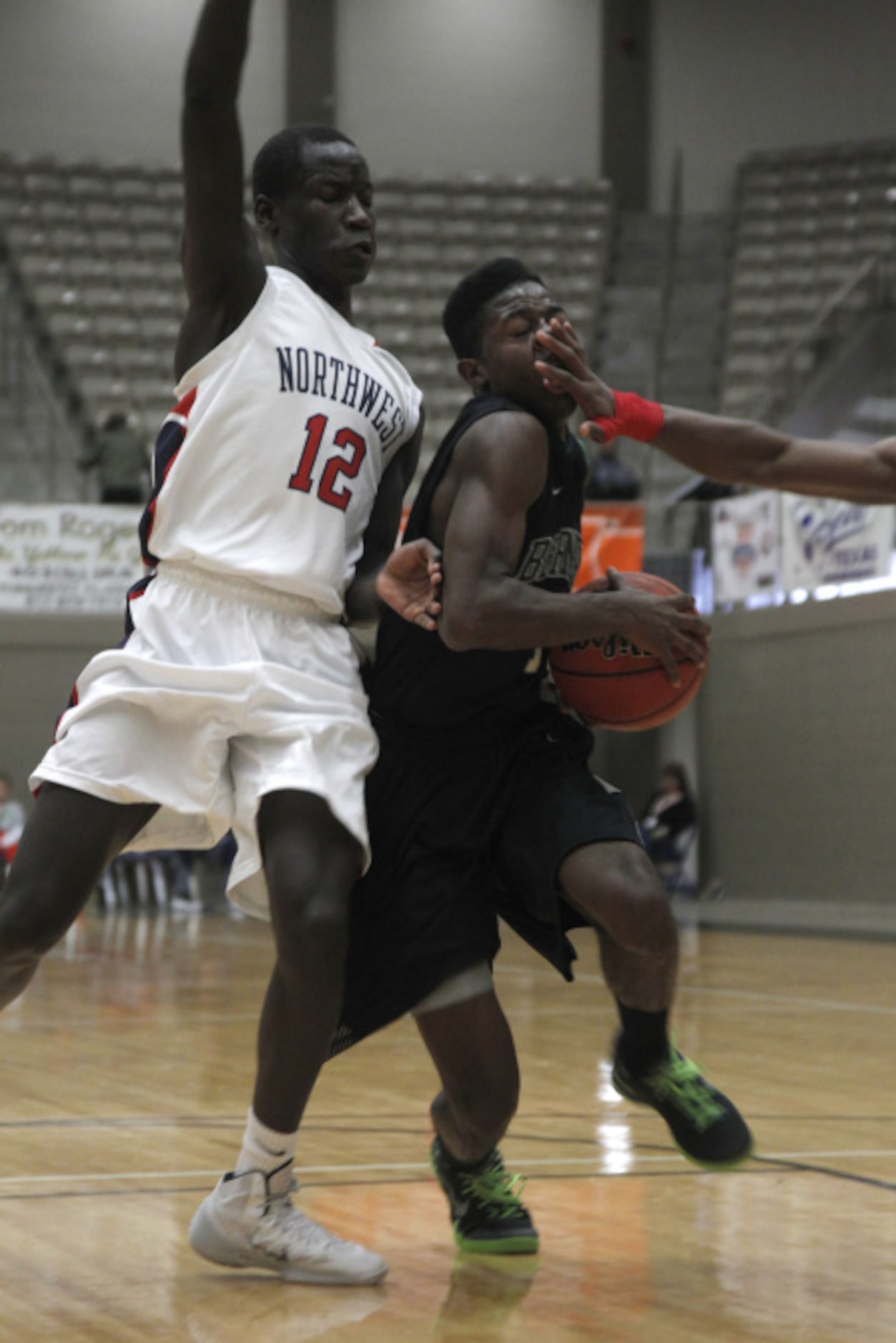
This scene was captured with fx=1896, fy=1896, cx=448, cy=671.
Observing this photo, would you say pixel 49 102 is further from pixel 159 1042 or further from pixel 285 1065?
pixel 285 1065

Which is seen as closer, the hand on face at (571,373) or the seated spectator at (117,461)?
the hand on face at (571,373)

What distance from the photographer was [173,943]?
12539mm

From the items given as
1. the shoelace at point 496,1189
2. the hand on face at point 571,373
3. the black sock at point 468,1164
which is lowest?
the shoelace at point 496,1189

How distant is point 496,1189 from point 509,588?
3.75ft

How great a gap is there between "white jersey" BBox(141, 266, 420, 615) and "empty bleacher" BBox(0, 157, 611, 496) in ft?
45.4

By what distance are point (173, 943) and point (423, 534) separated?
9.32 m

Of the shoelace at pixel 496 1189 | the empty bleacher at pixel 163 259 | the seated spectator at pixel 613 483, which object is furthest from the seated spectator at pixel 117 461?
the shoelace at pixel 496 1189

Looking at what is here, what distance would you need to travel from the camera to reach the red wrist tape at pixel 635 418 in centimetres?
345

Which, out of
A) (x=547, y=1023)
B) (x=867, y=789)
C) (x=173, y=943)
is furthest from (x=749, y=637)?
(x=547, y=1023)

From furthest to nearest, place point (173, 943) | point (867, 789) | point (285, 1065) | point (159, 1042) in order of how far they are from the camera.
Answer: point (867, 789) < point (173, 943) < point (159, 1042) < point (285, 1065)

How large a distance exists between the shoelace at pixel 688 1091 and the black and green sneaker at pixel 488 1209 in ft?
1.22

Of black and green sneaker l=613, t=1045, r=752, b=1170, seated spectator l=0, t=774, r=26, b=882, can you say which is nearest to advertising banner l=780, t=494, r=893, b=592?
seated spectator l=0, t=774, r=26, b=882

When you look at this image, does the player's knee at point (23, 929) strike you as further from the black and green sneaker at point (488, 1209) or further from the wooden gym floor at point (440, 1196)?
the black and green sneaker at point (488, 1209)

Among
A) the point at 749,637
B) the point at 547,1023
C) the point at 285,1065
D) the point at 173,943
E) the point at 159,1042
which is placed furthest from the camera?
the point at 749,637
